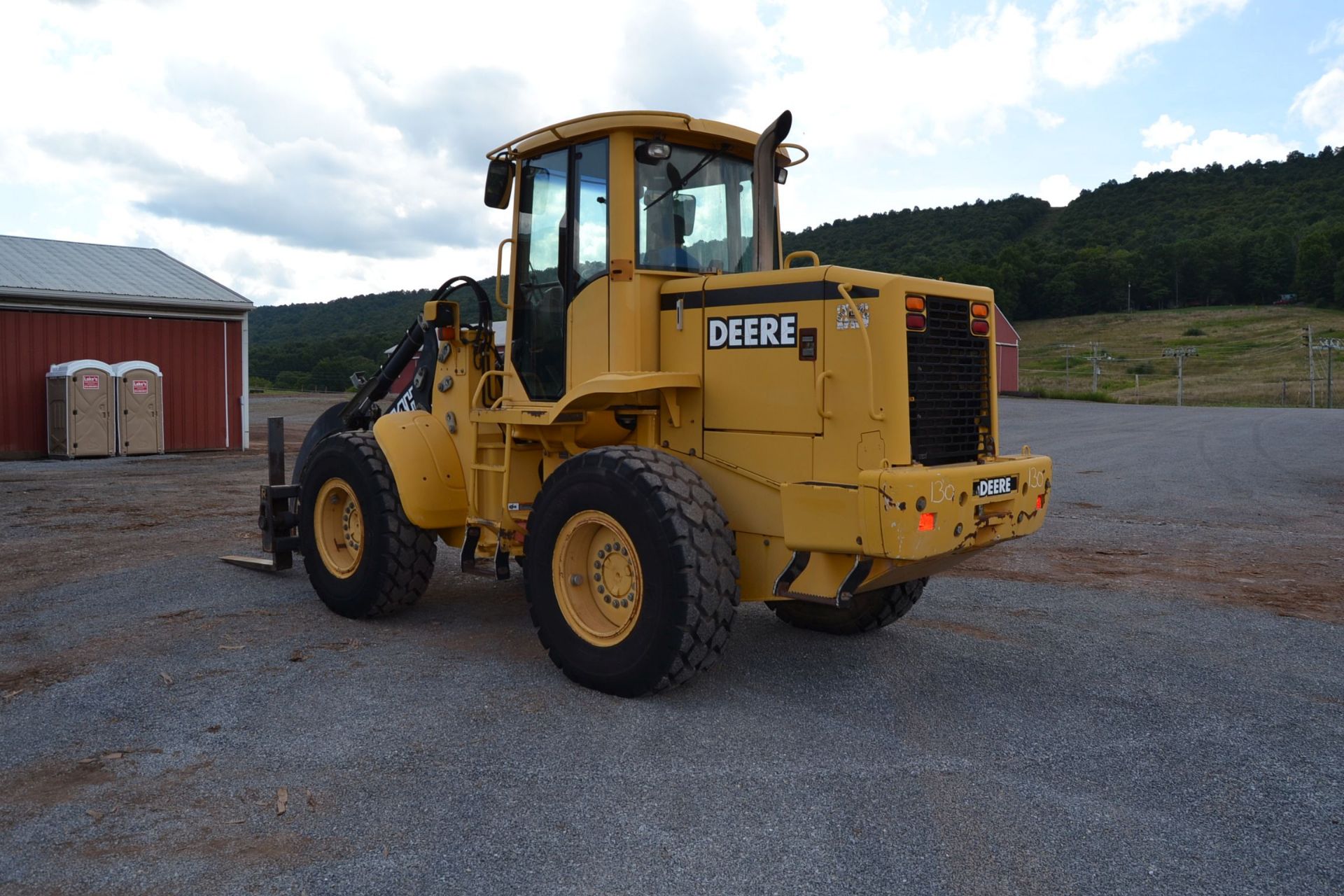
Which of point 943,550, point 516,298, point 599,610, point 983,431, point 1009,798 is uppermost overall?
point 516,298

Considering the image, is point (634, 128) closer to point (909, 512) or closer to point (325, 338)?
point (909, 512)

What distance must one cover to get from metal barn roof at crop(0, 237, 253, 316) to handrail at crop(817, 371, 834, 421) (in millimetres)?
19131

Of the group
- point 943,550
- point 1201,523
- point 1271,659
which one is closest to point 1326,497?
point 1201,523

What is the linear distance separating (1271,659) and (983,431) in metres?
2.40

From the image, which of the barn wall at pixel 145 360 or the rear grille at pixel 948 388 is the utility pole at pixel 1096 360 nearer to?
the barn wall at pixel 145 360

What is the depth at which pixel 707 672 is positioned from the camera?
5.62 m

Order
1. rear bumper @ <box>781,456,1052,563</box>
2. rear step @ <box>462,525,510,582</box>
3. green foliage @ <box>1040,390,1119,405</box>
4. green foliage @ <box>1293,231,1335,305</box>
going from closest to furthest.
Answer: rear bumper @ <box>781,456,1052,563</box> → rear step @ <box>462,525,510,582</box> → green foliage @ <box>1040,390,1119,405</box> → green foliage @ <box>1293,231,1335,305</box>

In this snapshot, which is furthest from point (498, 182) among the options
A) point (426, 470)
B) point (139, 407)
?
point (139, 407)

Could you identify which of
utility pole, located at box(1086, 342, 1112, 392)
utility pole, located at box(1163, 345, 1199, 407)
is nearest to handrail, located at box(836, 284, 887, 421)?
utility pole, located at box(1163, 345, 1199, 407)

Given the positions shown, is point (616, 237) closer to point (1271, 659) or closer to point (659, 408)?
point (659, 408)

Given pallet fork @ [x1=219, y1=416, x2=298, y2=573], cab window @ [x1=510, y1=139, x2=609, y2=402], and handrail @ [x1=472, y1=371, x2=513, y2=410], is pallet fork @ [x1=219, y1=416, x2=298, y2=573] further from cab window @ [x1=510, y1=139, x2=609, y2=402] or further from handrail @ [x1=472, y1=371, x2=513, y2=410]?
cab window @ [x1=510, y1=139, x2=609, y2=402]

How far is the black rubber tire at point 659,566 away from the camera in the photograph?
4785mm

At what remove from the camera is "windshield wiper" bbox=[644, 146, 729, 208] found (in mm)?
5770

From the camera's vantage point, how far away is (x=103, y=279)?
2088 centimetres
